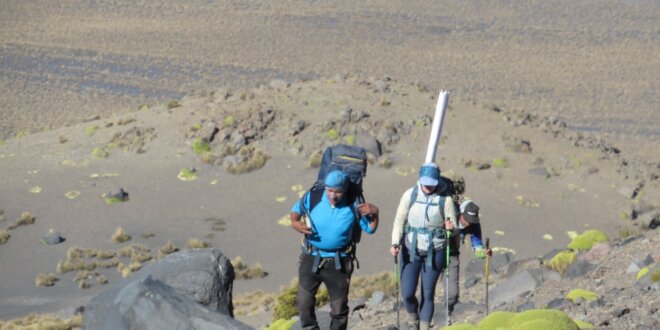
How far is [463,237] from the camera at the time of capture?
12.3 meters

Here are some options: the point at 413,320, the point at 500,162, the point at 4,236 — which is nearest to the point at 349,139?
the point at 500,162

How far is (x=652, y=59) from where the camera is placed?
60.1 metres

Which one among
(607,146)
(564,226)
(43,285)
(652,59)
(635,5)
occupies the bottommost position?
(43,285)

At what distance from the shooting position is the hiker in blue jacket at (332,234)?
1066 centimetres

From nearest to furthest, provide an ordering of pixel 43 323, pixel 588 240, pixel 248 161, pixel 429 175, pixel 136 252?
A: 1. pixel 429 175
2. pixel 43 323
3. pixel 588 240
4. pixel 136 252
5. pixel 248 161

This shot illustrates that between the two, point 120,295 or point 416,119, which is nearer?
point 120,295

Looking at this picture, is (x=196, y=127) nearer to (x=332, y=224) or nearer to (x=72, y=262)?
(x=72, y=262)

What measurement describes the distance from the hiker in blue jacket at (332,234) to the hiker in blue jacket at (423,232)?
76 cm

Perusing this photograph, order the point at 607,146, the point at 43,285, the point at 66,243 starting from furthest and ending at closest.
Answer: the point at 607,146, the point at 66,243, the point at 43,285

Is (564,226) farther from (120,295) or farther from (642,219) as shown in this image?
(120,295)

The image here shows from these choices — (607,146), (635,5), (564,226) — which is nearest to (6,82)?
(607,146)

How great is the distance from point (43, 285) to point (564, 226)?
11442 millimetres

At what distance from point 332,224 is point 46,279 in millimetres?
14027

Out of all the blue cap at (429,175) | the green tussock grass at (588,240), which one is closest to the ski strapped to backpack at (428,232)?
the blue cap at (429,175)
